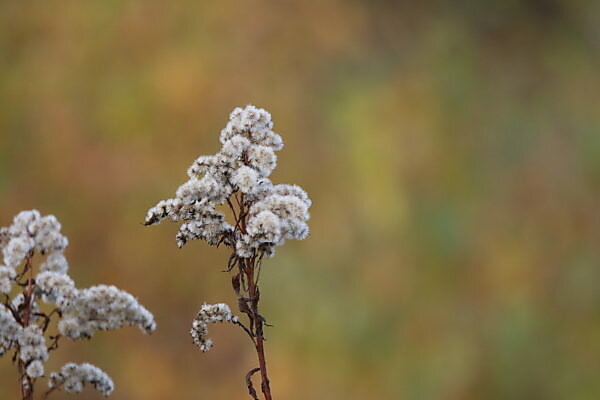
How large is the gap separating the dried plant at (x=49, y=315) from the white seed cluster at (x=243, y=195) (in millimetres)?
101

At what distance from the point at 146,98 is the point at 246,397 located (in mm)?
874

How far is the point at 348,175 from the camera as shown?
2379 mm

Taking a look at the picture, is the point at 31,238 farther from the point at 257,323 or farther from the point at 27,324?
the point at 257,323

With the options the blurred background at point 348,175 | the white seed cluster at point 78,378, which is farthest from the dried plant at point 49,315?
the blurred background at point 348,175

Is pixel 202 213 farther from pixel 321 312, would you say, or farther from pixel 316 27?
pixel 316 27

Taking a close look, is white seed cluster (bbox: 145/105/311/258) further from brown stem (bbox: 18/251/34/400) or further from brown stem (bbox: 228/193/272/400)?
brown stem (bbox: 18/251/34/400)

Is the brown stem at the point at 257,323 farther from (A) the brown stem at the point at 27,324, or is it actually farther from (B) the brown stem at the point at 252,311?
(A) the brown stem at the point at 27,324

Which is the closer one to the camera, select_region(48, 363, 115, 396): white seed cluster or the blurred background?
select_region(48, 363, 115, 396): white seed cluster

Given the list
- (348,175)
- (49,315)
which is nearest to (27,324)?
(49,315)

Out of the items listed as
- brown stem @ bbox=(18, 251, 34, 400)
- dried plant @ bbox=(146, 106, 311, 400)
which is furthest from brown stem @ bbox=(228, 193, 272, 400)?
brown stem @ bbox=(18, 251, 34, 400)

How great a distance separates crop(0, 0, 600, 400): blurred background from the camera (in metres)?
2.25

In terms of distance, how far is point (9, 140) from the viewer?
89.4 inches

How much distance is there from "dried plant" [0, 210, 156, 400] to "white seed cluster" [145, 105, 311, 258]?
0.10 meters

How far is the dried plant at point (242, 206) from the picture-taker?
916mm
